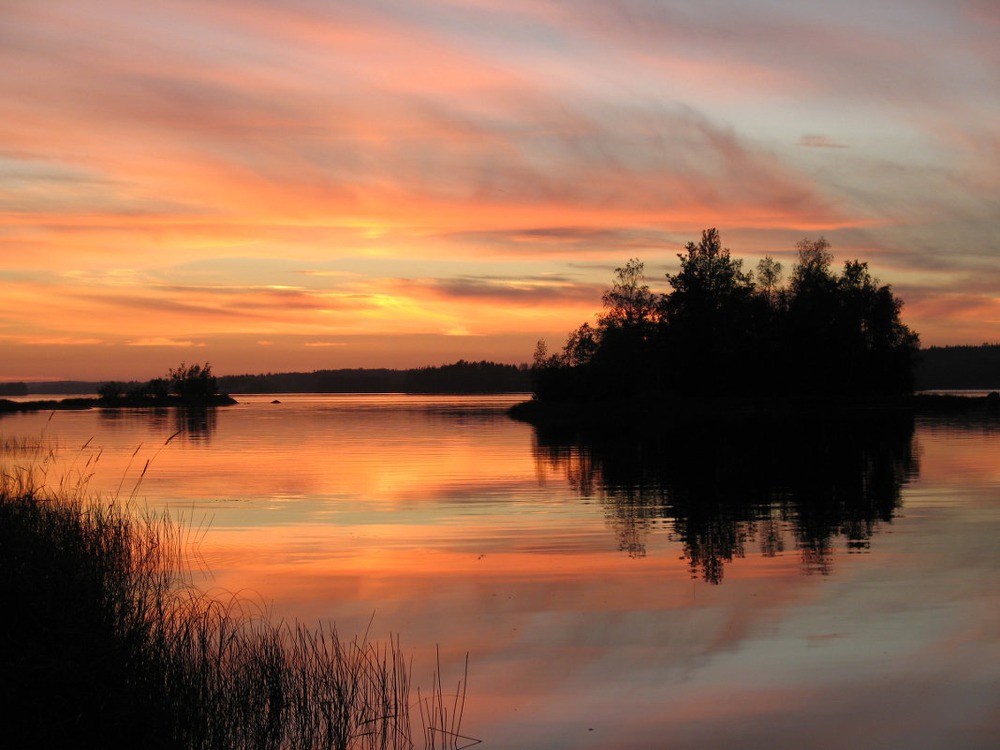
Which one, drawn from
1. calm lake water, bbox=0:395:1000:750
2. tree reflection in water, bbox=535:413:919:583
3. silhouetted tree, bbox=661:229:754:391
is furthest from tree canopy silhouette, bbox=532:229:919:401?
calm lake water, bbox=0:395:1000:750

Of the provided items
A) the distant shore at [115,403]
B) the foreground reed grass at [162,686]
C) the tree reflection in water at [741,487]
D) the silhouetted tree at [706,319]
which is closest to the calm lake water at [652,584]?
the tree reflection in water at [741,487]

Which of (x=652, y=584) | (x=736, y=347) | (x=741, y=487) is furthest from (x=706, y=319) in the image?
(x=652, y=584)

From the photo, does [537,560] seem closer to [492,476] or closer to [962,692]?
[962,692]

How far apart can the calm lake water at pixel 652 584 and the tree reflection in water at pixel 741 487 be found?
159 mm

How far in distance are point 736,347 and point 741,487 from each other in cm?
8478

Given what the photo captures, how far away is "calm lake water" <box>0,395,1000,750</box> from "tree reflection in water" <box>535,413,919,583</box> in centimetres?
16

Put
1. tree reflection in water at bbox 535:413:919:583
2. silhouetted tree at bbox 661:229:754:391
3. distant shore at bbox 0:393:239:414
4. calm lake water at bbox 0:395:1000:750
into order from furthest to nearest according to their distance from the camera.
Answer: distant shore at bbox 0:393:239:414, silhouetted tree at bbox 661:229:754:391, tree reflection in water at bbox 535:413:919:583, calm lake water at bbox 0:395:1000:750

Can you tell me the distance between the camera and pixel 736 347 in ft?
380

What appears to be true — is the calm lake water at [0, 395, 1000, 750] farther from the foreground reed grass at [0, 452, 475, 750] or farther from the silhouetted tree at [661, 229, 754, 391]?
the silhouetted tree at [661, 229, 754, 391]

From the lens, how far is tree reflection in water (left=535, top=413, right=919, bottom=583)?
72.7ft

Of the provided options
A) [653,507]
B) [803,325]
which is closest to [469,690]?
[653,507]

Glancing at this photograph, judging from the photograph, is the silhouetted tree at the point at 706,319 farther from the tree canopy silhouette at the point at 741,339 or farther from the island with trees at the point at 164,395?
the island with trees at the point at 164,395

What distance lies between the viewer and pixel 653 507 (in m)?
28.7

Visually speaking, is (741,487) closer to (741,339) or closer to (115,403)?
(741,339)
